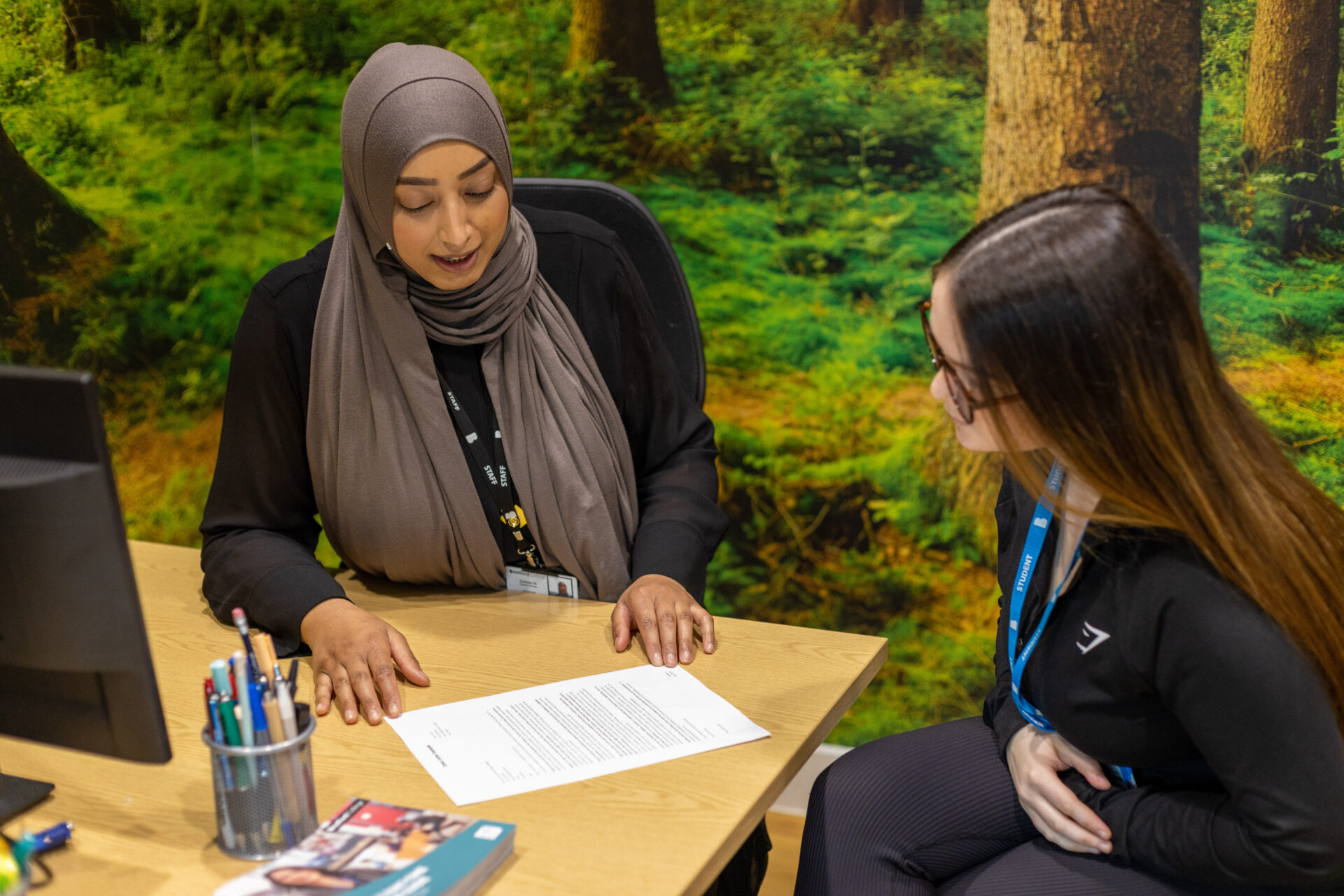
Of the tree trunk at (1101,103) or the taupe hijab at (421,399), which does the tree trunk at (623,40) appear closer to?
the tree trunk at (1101,103)

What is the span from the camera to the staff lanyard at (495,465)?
1.63 metres

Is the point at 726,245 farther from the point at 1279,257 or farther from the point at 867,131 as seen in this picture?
the point at 1279,257

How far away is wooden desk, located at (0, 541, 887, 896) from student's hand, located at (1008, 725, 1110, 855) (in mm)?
208

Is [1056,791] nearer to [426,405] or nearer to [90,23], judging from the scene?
[426,405]

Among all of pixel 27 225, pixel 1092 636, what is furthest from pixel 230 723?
pixel 27 225

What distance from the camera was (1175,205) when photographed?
221cm

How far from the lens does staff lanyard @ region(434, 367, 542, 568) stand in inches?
64.2

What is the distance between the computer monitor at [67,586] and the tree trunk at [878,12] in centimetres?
205

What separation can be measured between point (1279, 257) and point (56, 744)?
2169 mm

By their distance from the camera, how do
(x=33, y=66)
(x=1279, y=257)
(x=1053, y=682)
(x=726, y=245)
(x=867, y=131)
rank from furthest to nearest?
(x=33, y=66)
(x=726, y=245)
(x=867, y=131)
(x=1279, y=257)
(x=1053, y=682)

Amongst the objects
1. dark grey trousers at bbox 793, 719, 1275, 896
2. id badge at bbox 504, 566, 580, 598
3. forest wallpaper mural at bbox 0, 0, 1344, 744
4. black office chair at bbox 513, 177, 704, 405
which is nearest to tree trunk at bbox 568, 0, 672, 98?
forest wallpaper mural at bbox 0, 0, 1344, 744

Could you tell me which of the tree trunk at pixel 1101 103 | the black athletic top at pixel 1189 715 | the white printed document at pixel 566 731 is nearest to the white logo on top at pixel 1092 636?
the black athletic top at pixel 1189 715

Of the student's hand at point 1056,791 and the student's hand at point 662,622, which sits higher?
the student's hand at point 662,622

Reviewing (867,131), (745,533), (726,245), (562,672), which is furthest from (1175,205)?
(562,672)
